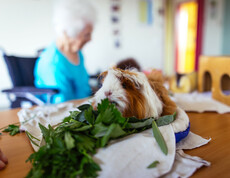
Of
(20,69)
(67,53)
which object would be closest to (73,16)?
(67,53)

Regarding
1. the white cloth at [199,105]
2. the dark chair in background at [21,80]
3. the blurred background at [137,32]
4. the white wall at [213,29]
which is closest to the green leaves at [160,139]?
the white cloth at [199,105]

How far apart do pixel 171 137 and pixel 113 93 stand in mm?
186

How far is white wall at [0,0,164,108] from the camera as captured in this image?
2585 mm

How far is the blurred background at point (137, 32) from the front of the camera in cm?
265

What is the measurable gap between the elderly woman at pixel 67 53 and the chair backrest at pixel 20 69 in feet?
0.24

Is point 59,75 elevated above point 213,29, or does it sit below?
below

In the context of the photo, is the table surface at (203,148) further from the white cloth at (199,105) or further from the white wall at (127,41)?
the white wall at (127,41)

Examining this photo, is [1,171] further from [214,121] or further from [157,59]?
[157,59]

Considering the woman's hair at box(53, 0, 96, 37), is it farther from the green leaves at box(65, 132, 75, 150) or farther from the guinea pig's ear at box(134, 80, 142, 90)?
the green leaves at box(65, 132, 75, 150)

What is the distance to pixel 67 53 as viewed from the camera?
162cm

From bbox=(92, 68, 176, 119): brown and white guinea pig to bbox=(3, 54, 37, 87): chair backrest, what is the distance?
1240mm

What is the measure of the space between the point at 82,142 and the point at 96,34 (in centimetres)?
329

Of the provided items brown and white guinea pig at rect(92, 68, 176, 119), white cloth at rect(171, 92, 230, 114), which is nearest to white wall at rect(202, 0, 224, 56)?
white cloth at rect(171, 92, 230, 114)

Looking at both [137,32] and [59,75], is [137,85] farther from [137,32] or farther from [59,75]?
[137,32]
